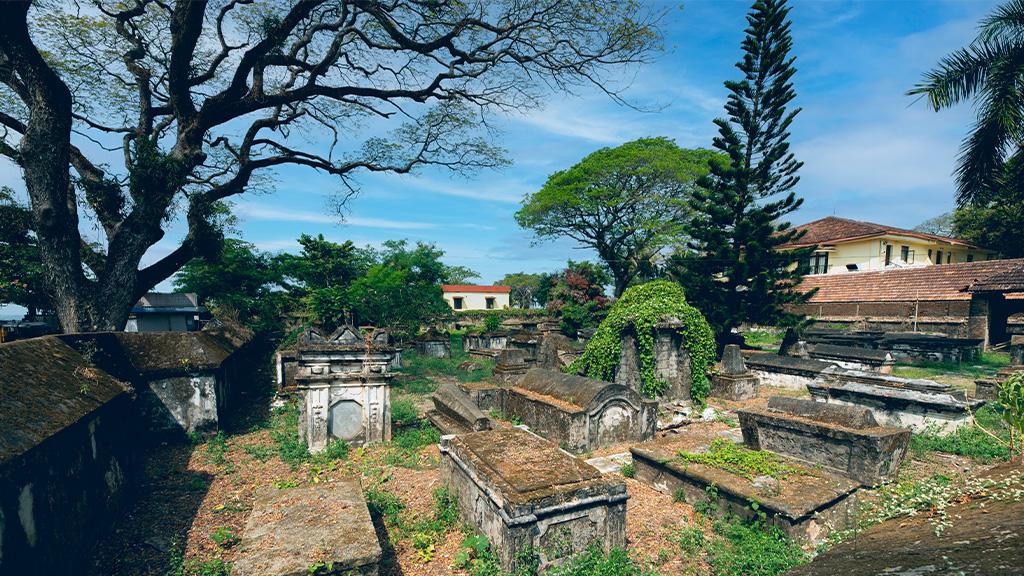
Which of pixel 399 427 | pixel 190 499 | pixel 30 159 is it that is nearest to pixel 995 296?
pixel 399 427

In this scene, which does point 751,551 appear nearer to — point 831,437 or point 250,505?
point 831,437

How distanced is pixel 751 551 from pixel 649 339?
672 cm

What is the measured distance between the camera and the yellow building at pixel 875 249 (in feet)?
90.7

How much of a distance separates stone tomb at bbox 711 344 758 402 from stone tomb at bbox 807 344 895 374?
2.61 meters

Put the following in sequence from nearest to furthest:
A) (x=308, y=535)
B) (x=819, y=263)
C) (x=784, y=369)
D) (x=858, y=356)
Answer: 1. (x=308, y=535)
2. (x=784, y=369)
3. (x=858, y=356)
4. (x=819, y=263)

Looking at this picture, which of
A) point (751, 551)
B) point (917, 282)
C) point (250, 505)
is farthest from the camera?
point (917, 282)

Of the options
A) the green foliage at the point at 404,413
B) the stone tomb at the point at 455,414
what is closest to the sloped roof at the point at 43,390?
the green foliage at the point at 404,413

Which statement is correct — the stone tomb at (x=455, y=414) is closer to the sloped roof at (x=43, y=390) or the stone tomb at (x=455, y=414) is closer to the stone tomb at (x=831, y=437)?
the stone tomb at (x=831, y=437)

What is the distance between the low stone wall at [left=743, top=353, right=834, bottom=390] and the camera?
11531 millimetres

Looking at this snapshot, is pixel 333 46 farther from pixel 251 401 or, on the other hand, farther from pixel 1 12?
pixel 251 401

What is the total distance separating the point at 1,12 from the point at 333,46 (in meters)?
5.50

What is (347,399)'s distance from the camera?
7840mm

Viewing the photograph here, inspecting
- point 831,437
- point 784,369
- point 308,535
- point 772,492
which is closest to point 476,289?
point 784,369

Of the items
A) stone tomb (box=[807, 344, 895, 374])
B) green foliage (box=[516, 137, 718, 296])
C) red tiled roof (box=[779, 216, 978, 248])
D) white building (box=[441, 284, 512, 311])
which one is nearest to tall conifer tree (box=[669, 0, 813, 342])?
stone tomb (box=[807, 344, 895, 374])
